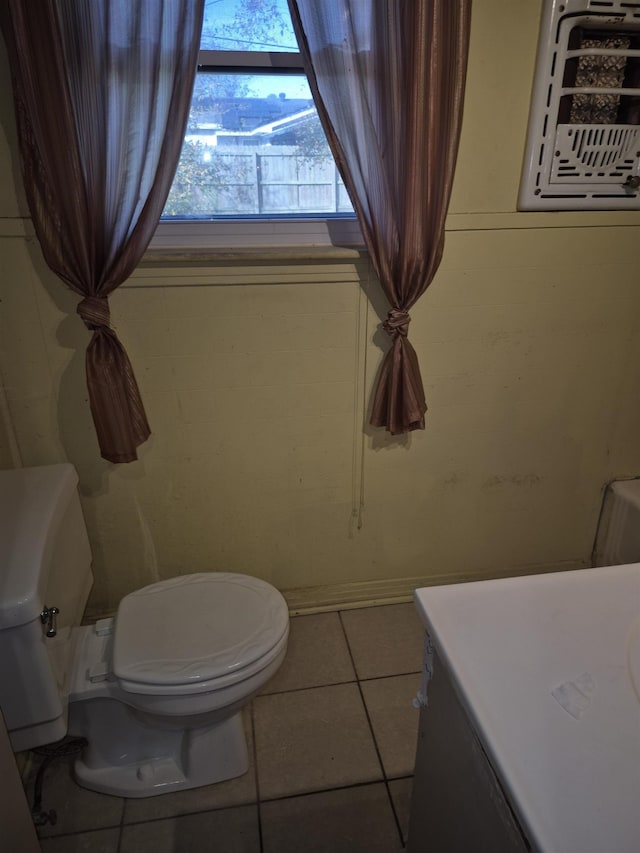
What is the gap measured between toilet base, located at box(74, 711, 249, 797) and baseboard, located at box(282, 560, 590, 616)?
1.85ft

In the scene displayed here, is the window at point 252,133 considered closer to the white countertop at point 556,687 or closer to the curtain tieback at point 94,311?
the curtain tieback at point 94,311

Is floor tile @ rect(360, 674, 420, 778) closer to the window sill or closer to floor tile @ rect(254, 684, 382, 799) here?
floor tile @ rect(254, 684, 382, 799)

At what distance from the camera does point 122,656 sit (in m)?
1.23

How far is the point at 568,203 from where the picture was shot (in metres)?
1.54

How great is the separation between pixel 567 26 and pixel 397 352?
2.99ft

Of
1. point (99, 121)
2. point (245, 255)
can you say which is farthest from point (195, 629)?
point (99, 121)

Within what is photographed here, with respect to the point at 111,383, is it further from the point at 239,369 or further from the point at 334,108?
the point at 334,108

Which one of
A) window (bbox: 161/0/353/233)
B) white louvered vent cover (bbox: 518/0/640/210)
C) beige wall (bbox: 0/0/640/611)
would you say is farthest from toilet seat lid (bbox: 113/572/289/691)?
white louvered vent cover (bbox: 518/0/640/210)

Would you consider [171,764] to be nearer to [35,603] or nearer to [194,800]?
[194,800]

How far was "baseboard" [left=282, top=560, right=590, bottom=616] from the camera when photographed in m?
1.92

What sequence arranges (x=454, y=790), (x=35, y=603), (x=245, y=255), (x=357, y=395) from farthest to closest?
(x=357, y=395) → (x=245, y=255) → (x=35, y=603) → (x=454, y=790)

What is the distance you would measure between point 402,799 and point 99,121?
69.6 inches

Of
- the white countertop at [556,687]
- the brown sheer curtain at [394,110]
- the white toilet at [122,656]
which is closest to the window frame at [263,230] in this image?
the brown sheer curtain at [394,110]

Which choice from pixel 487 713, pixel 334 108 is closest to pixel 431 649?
pixel 487 713
